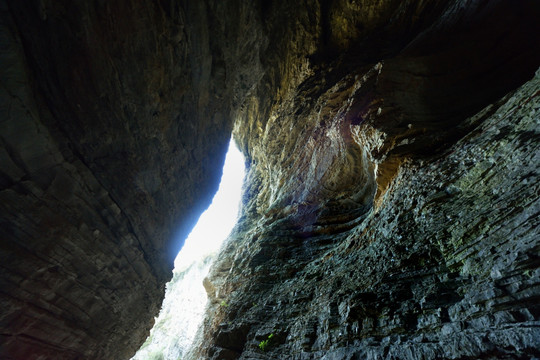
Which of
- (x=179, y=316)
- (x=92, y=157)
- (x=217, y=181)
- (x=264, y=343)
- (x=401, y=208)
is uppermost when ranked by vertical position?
(x=179, y=316)

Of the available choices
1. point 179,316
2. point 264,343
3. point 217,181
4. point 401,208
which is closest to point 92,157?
point 217,181

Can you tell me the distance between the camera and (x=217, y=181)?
9.55 metres

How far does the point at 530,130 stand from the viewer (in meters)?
4.59

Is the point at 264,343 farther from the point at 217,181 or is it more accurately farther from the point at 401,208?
the point at 217,181

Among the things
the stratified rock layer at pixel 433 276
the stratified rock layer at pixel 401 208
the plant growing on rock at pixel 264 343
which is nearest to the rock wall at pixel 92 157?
the plant growing on rock at pixel 264 343

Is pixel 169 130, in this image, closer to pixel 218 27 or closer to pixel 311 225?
pixel 218 27

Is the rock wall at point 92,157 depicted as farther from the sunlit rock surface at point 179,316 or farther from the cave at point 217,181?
the sunlit rock surface at point 179,316

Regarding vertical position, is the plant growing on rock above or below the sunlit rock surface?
below

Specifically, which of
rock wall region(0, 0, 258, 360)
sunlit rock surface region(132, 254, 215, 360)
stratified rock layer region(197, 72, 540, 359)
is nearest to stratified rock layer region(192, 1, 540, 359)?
stratified rock layer region(197, 72, 540, 359)

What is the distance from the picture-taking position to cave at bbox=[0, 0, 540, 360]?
3576 millimetres

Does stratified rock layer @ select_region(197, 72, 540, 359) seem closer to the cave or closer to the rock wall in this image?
the cave

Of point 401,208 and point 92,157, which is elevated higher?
point 401,208

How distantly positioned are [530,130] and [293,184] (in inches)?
367

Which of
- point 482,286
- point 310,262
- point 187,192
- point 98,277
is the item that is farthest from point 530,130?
point 98,277
